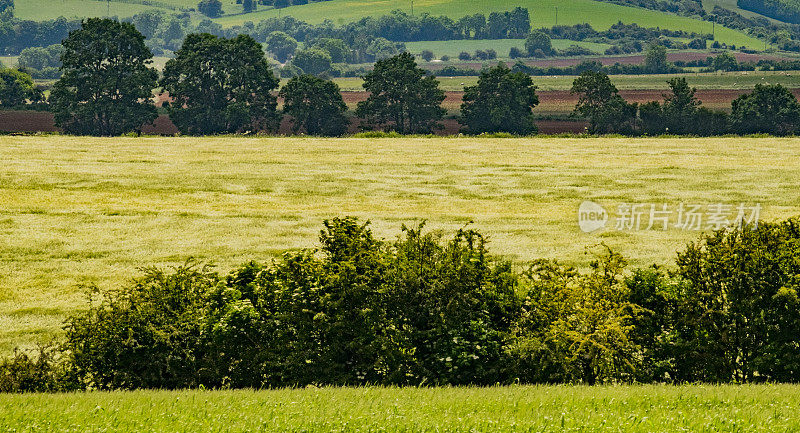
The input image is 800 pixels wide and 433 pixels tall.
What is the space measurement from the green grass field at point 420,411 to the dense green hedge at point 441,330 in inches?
53.7

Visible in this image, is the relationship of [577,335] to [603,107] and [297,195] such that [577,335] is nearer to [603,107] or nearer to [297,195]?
[297,195]

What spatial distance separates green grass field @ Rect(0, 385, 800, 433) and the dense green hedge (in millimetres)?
1363

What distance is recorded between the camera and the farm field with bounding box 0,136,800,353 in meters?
34.6

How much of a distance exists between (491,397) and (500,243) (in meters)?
23.7

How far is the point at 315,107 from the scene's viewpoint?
104625 mm

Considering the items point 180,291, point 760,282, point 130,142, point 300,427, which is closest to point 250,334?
point 180,291

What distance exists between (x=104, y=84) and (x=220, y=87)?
13.5m

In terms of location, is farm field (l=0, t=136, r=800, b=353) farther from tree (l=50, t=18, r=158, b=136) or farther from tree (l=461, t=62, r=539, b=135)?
tree (l=461, t=62, r=539, b=135)

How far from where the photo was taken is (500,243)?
37438mm

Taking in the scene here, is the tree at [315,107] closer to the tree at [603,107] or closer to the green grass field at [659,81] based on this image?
the tree at [603,107]

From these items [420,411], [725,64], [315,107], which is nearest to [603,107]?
[315,107]

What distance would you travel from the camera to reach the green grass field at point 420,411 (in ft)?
40.4

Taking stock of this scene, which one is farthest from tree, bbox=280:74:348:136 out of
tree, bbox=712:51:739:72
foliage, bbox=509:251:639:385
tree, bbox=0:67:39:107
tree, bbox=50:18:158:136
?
tree, bbox=712:51:739:72

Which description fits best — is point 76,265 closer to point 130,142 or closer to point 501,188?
point 501,188
